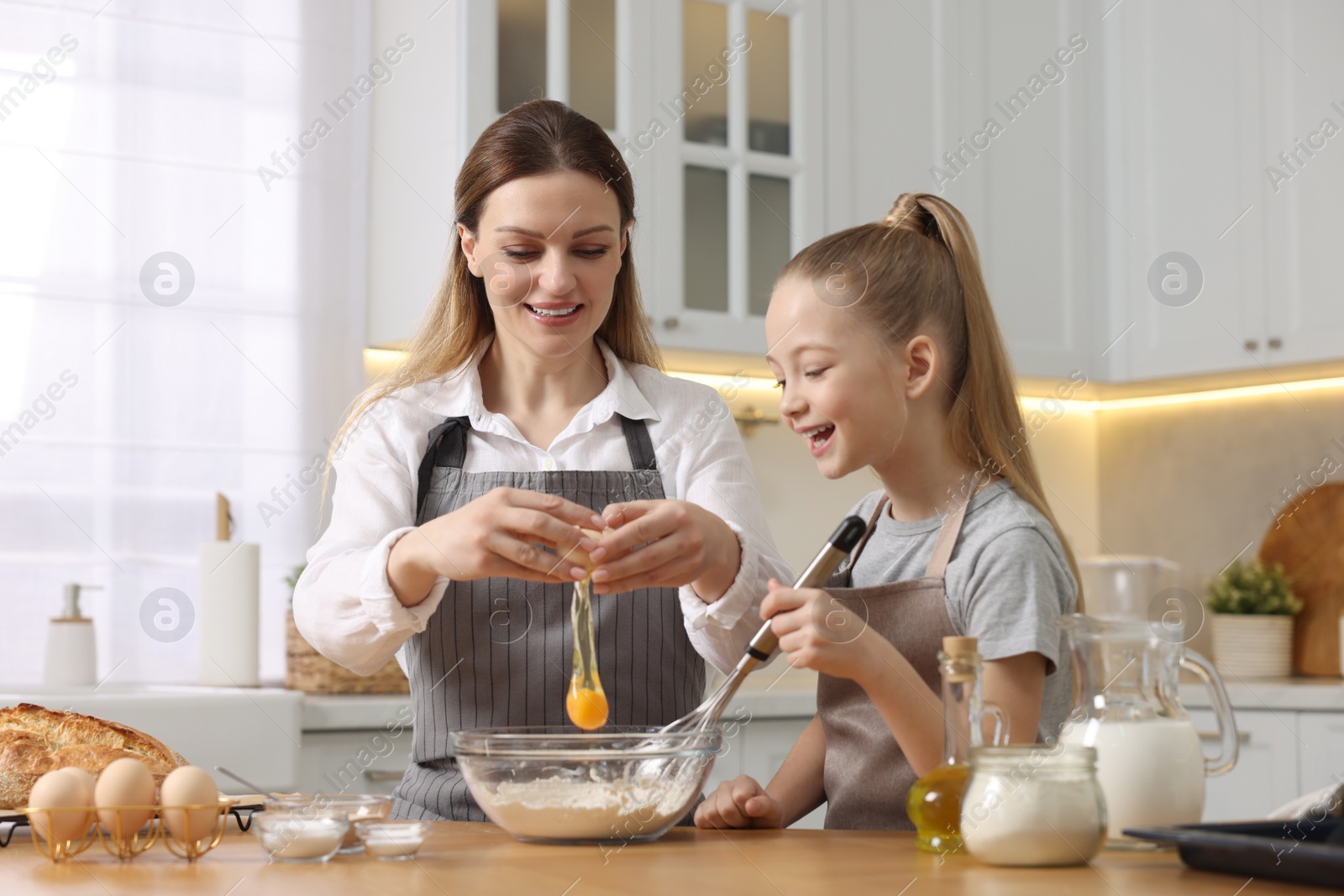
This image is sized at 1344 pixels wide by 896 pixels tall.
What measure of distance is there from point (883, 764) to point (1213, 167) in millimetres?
2347

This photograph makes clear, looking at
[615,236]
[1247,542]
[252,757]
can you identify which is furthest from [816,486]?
[615,236]

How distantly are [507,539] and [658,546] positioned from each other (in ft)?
0.44

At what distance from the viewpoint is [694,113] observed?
2840 mm

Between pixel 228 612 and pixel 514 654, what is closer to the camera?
pixel 514 654

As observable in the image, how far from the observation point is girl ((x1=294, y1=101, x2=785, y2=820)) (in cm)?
132

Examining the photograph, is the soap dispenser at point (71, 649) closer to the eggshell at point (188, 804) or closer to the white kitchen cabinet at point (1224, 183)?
the eggshell at point (188, 804)

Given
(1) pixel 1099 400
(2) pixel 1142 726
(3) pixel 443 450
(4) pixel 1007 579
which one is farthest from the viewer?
(1) pixel 1099 400

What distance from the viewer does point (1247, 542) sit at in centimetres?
332

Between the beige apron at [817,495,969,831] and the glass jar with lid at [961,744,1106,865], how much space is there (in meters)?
0.37

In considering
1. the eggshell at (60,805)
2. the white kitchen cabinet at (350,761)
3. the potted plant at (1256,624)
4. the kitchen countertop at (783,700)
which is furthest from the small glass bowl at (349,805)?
the potted plant at (1256,624)

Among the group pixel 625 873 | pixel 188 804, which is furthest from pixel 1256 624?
pixel 188 804

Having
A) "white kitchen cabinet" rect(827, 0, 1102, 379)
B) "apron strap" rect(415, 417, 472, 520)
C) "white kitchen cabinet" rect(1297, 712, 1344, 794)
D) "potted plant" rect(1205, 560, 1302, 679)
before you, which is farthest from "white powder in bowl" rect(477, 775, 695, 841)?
"potted plant" rect(1205, 560, 1302, 679)

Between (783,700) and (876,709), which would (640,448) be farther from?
(783,700)

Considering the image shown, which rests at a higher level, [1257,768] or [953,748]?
[953,748]
